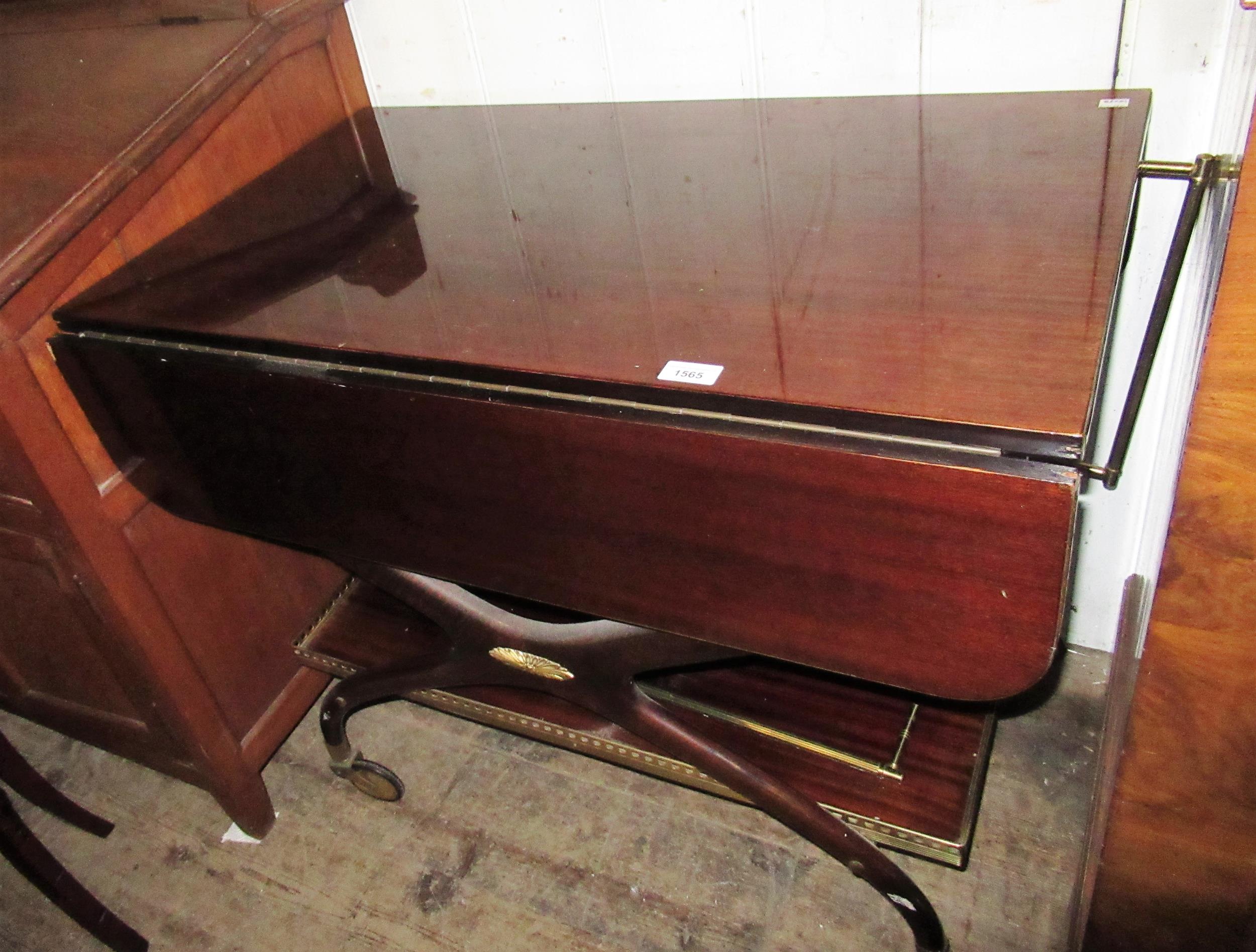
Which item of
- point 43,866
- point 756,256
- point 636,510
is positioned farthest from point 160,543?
point 756,256

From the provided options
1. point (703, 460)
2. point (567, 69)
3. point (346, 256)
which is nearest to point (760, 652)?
point (703, 460)

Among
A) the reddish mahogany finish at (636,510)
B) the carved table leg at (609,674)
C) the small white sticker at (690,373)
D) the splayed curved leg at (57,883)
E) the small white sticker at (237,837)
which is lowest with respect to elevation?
the small white sticker at (237,837)

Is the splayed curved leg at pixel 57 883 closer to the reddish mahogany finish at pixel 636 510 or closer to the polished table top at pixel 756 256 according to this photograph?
the reddish mahogany finish at pixel 636 510

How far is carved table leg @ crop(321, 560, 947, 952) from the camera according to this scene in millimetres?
983

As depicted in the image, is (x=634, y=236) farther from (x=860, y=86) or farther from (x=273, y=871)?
(x=273, y=871)

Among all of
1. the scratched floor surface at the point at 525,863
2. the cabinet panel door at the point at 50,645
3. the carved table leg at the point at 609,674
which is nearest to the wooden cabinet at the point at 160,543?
the cabinet panel door at the point at 50,645

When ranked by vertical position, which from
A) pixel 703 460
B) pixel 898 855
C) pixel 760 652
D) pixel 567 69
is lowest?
pixel 898 855

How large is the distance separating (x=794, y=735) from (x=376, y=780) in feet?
2.10

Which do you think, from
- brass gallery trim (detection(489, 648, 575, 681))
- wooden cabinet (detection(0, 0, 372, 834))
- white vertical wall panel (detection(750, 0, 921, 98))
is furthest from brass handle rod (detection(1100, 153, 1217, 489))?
wooden cabinet (detection(0, 0, 372, 834))

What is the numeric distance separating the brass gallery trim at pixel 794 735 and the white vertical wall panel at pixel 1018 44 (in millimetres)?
712

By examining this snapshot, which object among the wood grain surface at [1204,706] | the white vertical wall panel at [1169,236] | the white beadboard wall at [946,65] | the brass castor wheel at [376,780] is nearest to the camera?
the wood grain surface at [1204,706]

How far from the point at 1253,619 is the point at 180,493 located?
1.00 meters

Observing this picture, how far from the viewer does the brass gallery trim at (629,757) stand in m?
0.96

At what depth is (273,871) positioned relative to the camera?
4.30 feet
